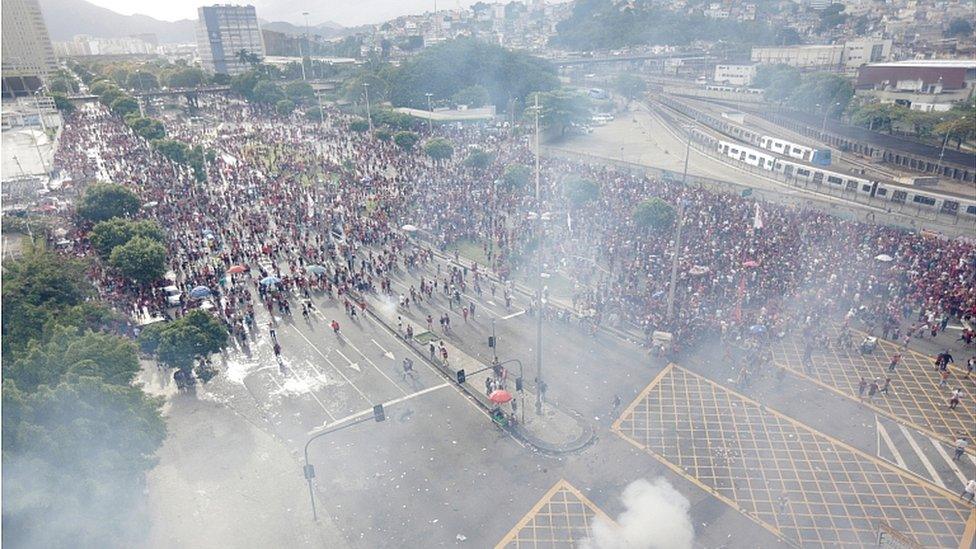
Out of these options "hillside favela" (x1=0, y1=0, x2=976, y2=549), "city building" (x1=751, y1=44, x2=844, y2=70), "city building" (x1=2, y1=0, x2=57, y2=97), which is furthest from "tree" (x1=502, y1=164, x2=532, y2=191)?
"city building" (x1=2, y1=0, x2=57, y2=97)

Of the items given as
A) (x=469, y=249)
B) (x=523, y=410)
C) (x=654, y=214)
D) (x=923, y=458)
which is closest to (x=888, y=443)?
(x=923, y=458)

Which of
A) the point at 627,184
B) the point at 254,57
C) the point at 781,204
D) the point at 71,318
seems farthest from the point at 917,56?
the point at 254,57

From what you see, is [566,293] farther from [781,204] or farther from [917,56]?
[917,56]

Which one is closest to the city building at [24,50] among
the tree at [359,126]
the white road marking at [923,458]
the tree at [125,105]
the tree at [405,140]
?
the tree at [125,105]

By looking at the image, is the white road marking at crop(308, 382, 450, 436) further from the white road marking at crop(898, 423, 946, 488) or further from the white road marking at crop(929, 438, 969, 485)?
the white road marking at crop(929, 438, 969, 485)

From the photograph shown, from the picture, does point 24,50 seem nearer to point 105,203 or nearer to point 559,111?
point 105,203
